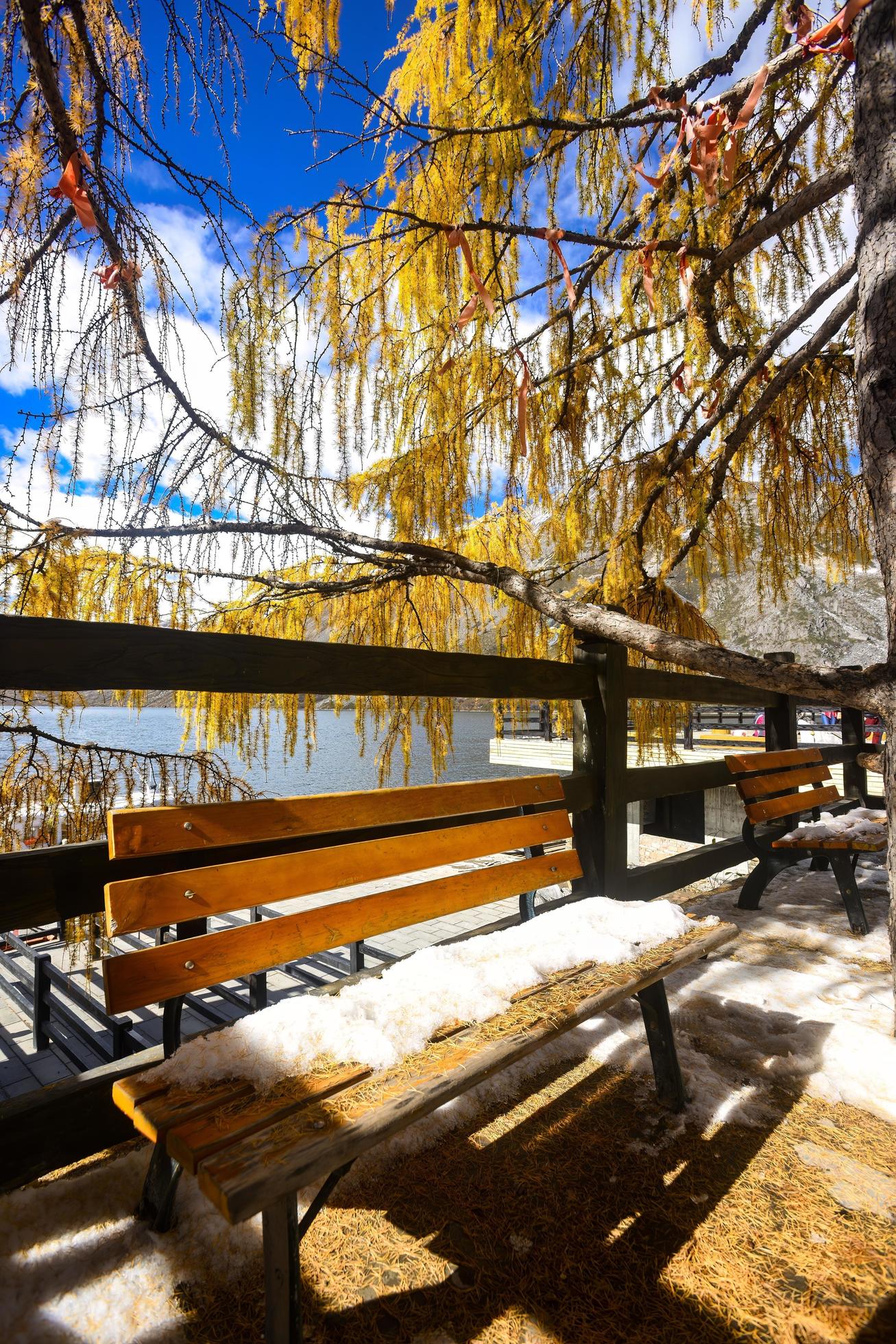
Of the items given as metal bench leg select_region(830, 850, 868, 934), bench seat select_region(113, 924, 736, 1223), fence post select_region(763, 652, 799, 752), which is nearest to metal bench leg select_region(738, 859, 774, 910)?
metal bench leg select_region(830, 850, 868, 934)

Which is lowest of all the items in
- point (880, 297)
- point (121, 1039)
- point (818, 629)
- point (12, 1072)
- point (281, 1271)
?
point (12, 1072)

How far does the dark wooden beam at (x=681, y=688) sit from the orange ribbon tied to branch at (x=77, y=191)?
2590 mm

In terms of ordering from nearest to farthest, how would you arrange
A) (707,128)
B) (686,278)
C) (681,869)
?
1. (707,128)
2. (686,278)
3. (681,869)

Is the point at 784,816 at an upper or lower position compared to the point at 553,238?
lower

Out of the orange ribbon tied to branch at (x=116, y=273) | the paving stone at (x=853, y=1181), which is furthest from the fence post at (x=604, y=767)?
the orange ribbon tied to branch at (x=116, y=273)

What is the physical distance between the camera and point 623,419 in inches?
151

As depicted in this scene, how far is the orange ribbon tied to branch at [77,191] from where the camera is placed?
53.3 inches

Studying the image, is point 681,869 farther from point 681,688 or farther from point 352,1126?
point 352,1126

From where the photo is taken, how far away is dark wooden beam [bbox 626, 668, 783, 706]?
3.27 meters

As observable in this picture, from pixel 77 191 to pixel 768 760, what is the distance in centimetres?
393

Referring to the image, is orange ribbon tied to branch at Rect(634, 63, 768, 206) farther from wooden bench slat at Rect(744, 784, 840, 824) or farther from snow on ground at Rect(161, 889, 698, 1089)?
wooden bench slat at Rect(744, 784, 840, 824)

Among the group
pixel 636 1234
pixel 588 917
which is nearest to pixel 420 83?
pixel 588 917

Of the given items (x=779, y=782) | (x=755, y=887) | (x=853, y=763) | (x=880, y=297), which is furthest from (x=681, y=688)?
(x=853, y=763)

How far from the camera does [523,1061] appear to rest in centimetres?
209
